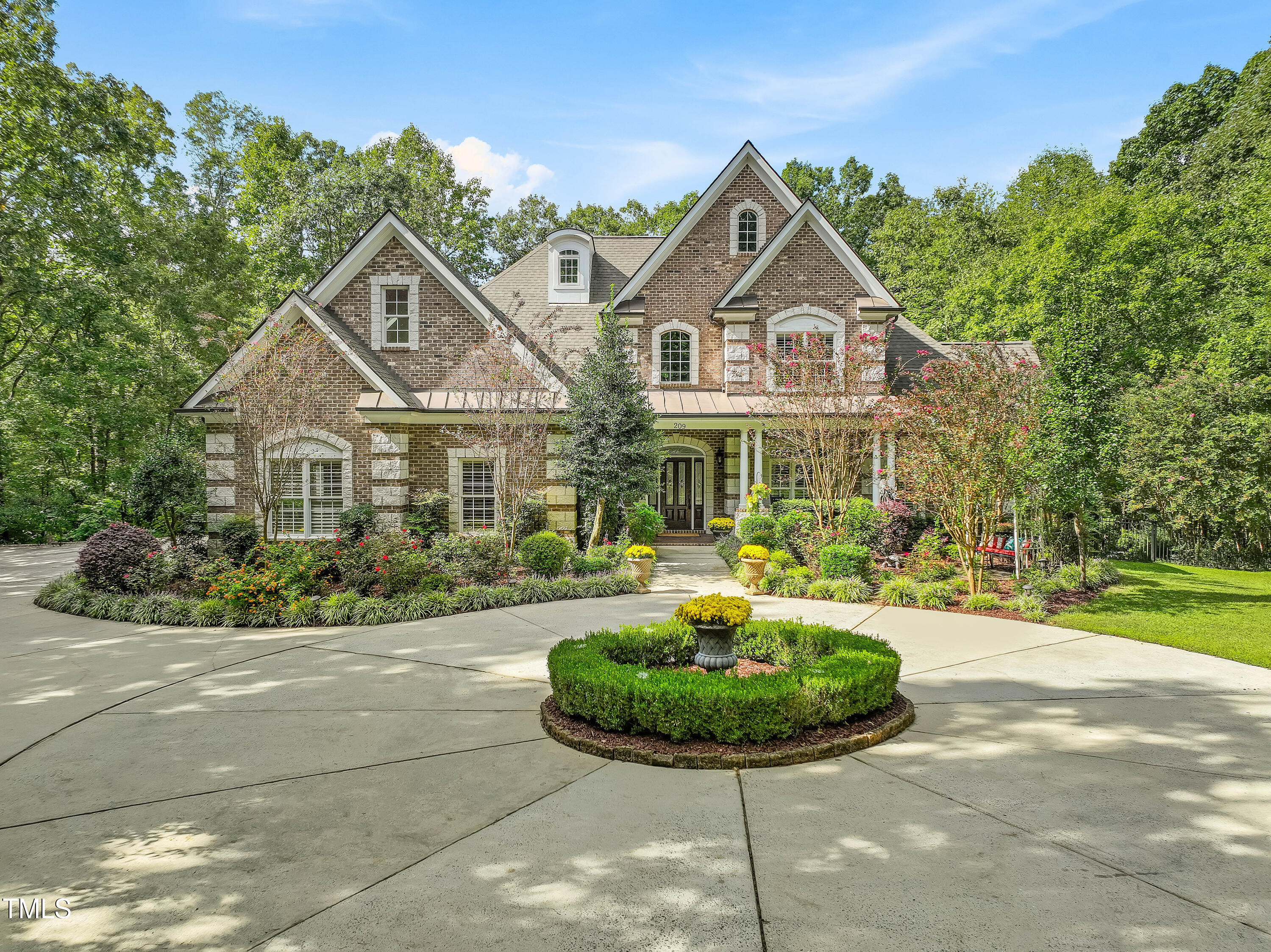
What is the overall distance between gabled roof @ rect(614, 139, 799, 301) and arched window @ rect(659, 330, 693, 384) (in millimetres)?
1672

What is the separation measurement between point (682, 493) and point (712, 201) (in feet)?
29.1

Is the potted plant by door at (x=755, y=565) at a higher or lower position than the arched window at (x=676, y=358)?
lower

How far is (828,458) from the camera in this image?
1495 cm

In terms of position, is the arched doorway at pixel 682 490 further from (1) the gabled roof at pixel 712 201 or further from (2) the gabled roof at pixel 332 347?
(2) the gabled roof at pixel 332 347

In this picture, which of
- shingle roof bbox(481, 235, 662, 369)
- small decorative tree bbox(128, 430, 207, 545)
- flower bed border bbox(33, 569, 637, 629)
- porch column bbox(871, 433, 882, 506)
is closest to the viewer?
flower bed border bbox(33, 569, 637, 629)

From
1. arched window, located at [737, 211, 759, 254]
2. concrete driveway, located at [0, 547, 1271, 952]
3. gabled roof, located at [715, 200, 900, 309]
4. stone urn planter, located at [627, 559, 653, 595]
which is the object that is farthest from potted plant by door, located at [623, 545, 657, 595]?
arched window, located at [737, 211, 759, 254]

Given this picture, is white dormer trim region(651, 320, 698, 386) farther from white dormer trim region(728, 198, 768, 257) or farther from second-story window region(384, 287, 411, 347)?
second-story window region(384, 287, 411, 347)

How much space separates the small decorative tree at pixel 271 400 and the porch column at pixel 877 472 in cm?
1288

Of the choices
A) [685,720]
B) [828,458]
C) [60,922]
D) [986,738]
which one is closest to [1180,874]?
[986,738]

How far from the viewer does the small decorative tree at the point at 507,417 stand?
46.0 ft

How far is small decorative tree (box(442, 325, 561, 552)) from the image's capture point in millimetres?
14016

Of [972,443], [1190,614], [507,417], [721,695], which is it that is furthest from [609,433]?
[1190,614]

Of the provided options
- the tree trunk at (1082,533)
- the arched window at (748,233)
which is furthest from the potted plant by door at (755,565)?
the arched window at (748,233)

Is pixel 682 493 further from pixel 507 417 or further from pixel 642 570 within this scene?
pixel 507 417
